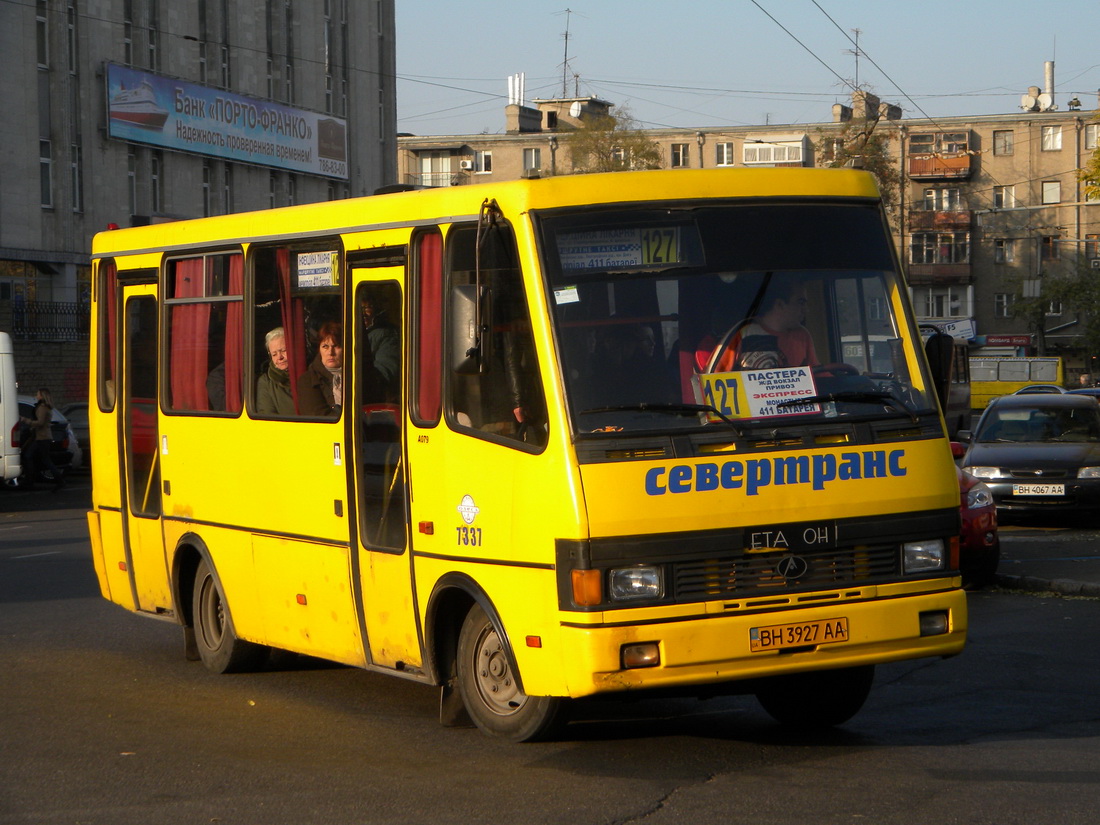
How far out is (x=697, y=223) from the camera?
24.1 feet

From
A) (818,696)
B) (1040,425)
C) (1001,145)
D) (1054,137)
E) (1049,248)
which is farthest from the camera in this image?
(1001,145)

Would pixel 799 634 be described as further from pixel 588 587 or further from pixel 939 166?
pixel 939 166

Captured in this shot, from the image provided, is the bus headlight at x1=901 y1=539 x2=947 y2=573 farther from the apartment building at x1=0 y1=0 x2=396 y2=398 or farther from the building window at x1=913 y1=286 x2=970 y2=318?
the building window at x1=913 y1=286 x2=970 y2=318

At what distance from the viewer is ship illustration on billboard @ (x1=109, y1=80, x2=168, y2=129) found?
51031 mm

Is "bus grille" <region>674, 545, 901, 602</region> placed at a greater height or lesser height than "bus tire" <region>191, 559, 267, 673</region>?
greater

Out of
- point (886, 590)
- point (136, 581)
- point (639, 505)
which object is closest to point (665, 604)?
point (639, 505)

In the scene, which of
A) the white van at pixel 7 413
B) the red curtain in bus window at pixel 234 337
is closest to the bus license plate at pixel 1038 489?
the red curtain in bus window at pixel 234 337

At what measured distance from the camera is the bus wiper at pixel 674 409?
693cm

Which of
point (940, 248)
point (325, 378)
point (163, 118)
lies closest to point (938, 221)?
point (940, 248)

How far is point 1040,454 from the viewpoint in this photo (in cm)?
1917

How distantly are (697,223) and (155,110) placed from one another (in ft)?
158

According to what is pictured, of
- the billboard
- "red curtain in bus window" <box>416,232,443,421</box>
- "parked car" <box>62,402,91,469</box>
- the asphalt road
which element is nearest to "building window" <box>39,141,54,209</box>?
the billboard

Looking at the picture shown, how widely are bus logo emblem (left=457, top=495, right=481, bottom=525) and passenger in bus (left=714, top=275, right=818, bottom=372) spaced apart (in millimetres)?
1257

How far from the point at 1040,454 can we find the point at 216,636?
466 inches
